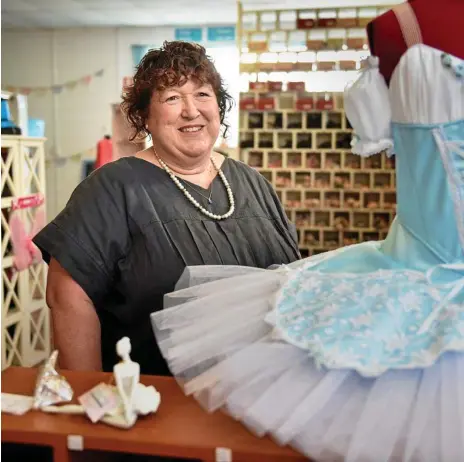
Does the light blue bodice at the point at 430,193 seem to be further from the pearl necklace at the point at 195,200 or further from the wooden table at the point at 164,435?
the pearl necklace at the point at 195,200

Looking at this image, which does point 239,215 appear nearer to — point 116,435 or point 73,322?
point 73,322

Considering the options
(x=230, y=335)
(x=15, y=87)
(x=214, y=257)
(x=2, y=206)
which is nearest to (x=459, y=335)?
(x=230, y=335)

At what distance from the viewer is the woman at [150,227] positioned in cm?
155

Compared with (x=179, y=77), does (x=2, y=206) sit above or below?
below

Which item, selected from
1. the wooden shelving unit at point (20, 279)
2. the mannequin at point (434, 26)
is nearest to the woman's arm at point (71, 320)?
the mannequin at point (434, 26)

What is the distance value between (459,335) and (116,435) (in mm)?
535

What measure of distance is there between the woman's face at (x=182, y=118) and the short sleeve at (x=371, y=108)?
722 millimetres

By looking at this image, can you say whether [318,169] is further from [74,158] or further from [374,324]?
[374,324]

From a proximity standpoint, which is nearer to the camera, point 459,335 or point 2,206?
point 459,335

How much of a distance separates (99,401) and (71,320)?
573mm

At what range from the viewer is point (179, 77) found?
165cm

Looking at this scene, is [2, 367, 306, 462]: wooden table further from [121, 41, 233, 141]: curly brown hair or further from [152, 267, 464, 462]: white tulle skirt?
[121, 41, 233, 141]: curly brown hair

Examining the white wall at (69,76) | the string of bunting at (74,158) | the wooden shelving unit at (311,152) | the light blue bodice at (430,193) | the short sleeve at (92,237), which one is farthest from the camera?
the string of bunting at (74,158)

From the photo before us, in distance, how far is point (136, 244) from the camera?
62.5 inches
